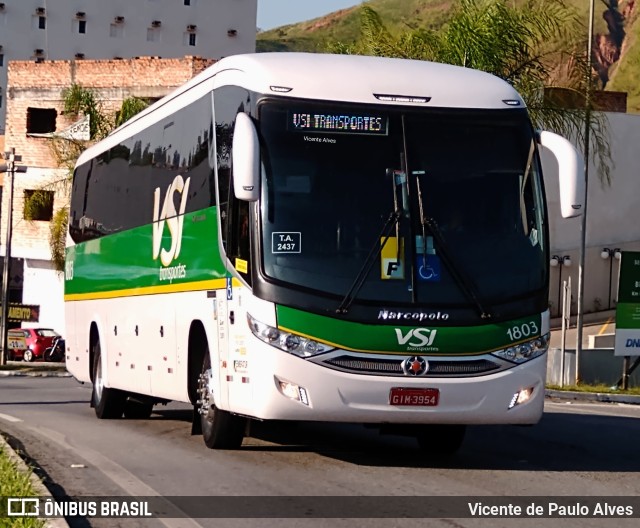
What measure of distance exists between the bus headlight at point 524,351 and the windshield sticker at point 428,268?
854 millimetres

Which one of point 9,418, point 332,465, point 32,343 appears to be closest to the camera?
point 332,465

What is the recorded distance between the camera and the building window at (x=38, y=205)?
65.4 meters

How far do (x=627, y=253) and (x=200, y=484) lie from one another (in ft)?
74.6

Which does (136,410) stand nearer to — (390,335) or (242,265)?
(242,265)

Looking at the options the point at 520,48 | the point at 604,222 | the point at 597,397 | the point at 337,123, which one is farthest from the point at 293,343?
the point at 604,222

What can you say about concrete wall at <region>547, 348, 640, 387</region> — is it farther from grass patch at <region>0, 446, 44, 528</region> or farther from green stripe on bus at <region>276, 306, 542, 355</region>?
grass patch at <region>0, 446, 44, 528</region>

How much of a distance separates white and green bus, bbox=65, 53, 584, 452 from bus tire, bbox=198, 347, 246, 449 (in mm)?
35

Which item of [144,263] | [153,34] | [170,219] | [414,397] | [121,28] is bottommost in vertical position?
[414,397]

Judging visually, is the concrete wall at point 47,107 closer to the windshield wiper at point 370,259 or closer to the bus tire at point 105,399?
the bus tire at point 105,399

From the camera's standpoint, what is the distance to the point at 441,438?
1409 centimetres

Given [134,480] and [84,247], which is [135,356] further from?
[134,480]

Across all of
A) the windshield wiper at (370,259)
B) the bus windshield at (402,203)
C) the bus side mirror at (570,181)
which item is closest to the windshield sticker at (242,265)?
the bus windshield at (402,203)

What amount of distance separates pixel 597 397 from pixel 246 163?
1835cm

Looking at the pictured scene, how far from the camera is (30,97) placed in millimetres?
69438
